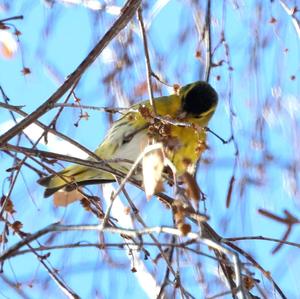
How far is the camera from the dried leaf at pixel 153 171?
1.35 m

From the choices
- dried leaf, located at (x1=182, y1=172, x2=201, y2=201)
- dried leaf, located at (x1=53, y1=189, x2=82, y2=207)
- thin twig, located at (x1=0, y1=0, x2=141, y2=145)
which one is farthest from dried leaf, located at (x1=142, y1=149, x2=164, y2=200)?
dried leaf, located at (x1=53, y1=189, x2=82, y2=207)

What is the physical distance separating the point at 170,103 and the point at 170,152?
167 cm

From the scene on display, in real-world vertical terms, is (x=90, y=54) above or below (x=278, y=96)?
below

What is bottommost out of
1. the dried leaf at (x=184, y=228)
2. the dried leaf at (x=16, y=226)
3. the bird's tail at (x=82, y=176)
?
the dried leaf at (x=184, y=228)

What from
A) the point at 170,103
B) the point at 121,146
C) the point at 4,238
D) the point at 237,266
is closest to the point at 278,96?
the point at 170,103

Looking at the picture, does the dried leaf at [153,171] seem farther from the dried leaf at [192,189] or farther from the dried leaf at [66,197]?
the dried leaf at [66,197]

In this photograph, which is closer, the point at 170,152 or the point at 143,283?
the point at 170,152

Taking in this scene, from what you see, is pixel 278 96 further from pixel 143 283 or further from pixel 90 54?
pixel 90 54

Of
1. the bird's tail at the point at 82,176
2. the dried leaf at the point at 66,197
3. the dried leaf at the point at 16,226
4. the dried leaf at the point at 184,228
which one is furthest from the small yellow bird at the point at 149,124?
the dried leaf at the point at 184,228

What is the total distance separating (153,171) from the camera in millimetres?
1356

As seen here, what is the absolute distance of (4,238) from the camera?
2.06 m

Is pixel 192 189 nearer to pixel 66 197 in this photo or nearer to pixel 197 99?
pixel 66 197

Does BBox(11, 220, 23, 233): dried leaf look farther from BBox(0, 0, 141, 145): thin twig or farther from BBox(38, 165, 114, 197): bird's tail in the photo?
BBox(38, 165, 114, 197): bird's tail

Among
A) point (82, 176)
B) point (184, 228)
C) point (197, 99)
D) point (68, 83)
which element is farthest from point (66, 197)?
point (184, 228)
